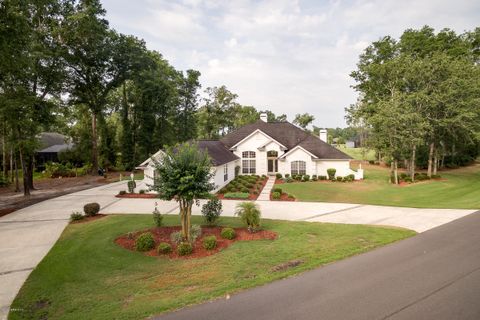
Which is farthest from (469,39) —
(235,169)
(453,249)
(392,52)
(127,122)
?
(127,122)

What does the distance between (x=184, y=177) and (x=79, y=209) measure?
1271cm

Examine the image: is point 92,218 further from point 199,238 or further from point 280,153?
point 280,153

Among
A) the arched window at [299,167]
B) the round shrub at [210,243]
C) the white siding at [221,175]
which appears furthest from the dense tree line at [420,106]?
the round shrub at [210,243]

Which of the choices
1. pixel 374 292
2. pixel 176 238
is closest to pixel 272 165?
pixel 176 238

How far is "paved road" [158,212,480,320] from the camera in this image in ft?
23.0

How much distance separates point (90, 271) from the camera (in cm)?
1008

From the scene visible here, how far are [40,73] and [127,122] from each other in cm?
1860

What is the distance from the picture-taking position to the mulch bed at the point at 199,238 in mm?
11793

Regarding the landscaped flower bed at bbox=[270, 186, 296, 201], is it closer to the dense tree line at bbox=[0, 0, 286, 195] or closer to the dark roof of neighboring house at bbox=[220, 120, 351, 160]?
the dark roof of neighboring house at bbox=[220, 120, 351, 160]

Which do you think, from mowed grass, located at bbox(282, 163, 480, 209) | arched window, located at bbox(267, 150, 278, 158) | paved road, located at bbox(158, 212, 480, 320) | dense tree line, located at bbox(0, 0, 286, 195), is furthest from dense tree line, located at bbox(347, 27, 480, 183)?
dense tree line, located at bbox(0, 0, 286, 195)

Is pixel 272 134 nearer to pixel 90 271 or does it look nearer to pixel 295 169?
pixel 295 169

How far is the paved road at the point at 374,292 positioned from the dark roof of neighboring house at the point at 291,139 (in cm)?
2425

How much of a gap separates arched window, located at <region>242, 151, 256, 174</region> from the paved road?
26163 mm

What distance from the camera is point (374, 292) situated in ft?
26.2
